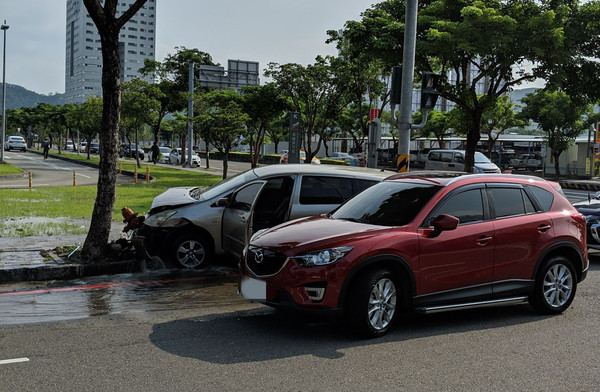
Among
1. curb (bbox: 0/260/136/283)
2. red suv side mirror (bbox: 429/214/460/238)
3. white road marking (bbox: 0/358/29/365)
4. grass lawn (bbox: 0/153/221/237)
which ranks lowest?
white road marking (bbox: 0/358/29/365)

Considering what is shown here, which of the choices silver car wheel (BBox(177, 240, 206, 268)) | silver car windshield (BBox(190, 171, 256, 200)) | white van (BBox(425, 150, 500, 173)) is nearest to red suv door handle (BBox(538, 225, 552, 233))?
silver car windshield (BBox(190, 171, 256, 200))

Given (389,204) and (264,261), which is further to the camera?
(389,204)

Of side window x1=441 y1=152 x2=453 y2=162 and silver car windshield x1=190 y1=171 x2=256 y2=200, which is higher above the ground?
side window x1=441 y1=152 x2=453 y2=162

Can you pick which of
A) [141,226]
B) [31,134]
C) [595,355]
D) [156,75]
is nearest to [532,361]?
[595,355]

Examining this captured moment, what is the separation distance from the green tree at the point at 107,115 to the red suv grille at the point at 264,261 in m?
3.98

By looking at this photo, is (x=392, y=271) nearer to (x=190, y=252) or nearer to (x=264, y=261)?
(x=264, y=261)

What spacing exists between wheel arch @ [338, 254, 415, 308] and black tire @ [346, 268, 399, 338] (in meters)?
0.05

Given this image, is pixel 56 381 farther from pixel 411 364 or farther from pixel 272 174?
pixel 272 174

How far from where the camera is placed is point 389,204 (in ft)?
21.3

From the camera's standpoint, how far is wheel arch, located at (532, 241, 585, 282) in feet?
22.0

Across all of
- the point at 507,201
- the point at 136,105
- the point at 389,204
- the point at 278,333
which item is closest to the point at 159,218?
the point at 278,333

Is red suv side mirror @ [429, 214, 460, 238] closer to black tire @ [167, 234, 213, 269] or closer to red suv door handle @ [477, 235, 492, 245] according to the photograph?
red suv door handle @ [477, 235, 492, 245]

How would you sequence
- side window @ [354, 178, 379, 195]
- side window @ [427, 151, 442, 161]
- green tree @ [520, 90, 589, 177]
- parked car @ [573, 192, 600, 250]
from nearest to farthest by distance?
side window @ [354, 178, 379, 195]
parked car @ [573, 192, 600, 250]
side window @ [427, 151, 442, 161]
green tree @ [520, 90, 589, 177]

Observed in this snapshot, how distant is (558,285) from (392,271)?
233cm
